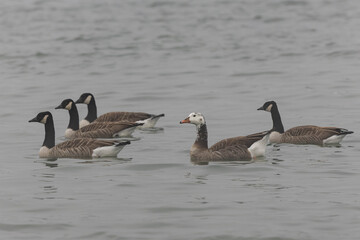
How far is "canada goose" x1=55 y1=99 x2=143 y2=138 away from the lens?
25.9 meters

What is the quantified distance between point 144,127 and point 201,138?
5.14 metres

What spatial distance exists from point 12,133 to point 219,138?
6387 mm

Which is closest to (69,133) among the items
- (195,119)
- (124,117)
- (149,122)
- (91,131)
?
(91,131)

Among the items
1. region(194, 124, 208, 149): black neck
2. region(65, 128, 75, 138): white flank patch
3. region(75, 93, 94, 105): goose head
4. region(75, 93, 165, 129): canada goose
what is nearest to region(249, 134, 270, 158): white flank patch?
region(194, 124, 208, 149): black neck

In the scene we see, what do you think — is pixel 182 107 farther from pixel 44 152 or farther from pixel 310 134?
pixel 44 152

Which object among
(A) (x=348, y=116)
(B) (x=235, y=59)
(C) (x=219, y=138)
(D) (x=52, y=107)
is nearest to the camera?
(C) (x=219, y=138)

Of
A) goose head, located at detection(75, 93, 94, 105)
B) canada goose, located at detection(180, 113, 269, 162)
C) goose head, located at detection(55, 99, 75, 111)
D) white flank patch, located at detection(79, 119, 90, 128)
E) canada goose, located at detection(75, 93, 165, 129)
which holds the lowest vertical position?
canada goose, located at detection(180, 113, 269, 162)

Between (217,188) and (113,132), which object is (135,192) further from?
(113,132)

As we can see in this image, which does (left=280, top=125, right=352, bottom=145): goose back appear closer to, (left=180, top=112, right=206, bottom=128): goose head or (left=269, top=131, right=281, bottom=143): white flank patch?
(left=269, top=131, right=281, bottom=143): white flank patch

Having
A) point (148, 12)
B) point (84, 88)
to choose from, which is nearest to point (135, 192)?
point (84, 88)

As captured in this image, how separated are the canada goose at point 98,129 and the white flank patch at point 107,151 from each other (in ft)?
10.9

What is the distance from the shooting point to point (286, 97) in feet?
105

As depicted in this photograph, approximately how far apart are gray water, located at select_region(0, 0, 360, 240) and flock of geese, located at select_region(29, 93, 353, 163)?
37 cm

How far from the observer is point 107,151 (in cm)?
2214
